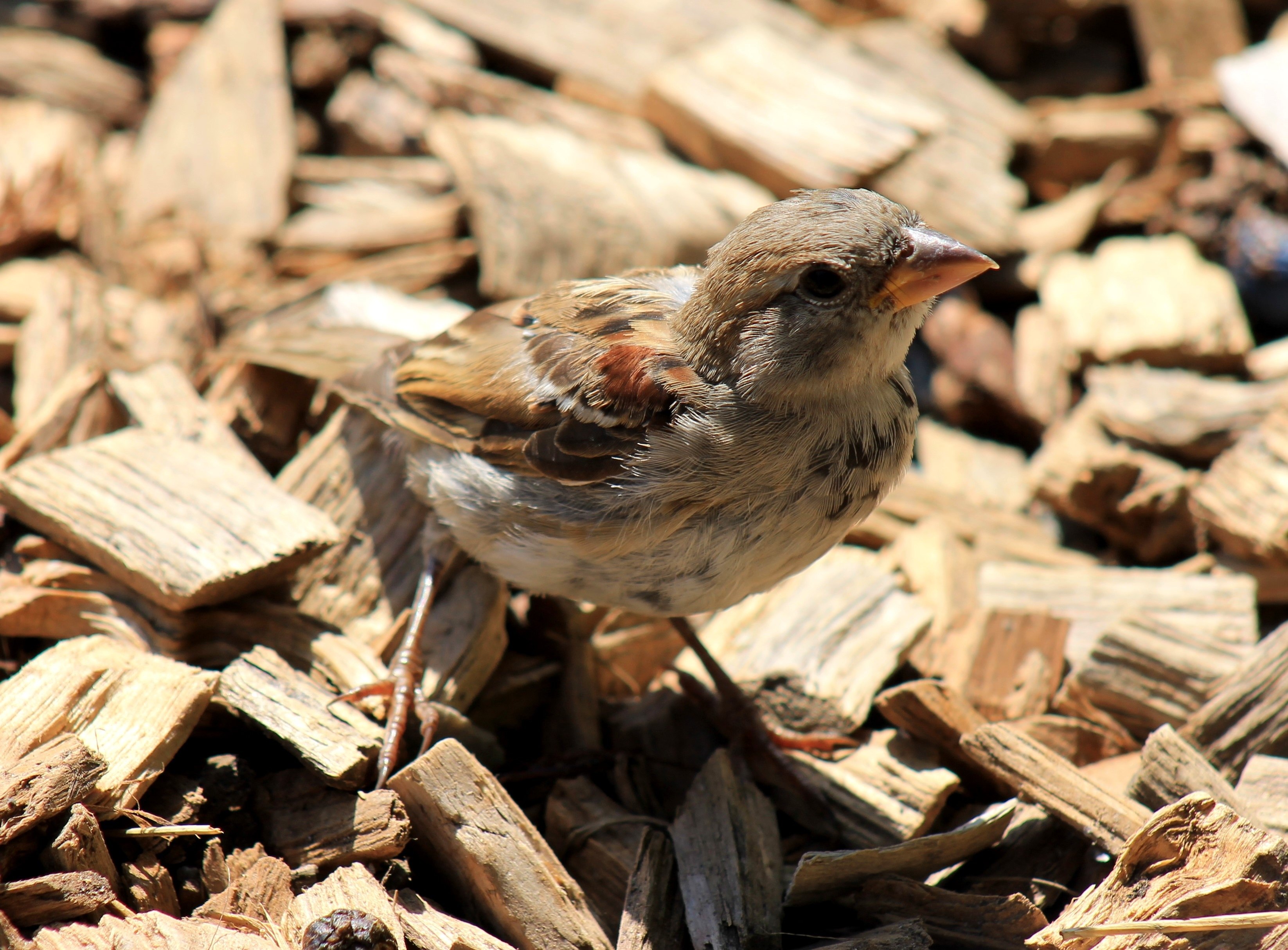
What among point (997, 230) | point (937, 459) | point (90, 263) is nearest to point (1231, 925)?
point (937, 459)

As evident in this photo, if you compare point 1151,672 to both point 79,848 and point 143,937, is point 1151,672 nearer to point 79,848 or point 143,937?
point 143,937

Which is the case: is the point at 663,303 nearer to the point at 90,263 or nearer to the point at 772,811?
the point at 772,811

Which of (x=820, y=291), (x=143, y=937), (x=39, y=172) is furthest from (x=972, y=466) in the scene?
(x=39, y=172)

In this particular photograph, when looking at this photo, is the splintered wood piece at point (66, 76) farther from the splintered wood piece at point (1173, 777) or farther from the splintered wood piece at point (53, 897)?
the splintered wood piece at point (1173, 777)

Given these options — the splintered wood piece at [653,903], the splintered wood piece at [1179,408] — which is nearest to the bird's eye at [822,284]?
the splintered wood piece at [653,903]

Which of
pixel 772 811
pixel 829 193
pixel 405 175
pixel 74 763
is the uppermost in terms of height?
pixel 829 193
